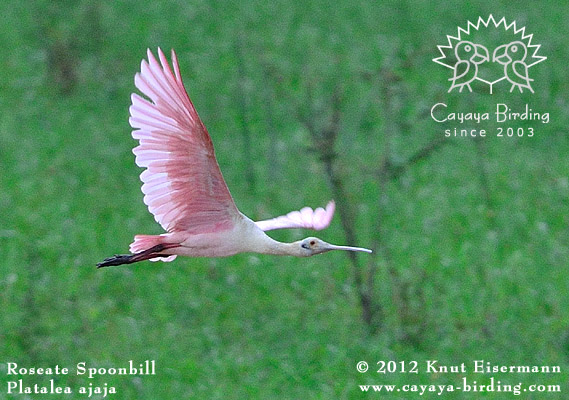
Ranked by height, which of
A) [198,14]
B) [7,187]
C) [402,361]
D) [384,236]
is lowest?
[402,361]

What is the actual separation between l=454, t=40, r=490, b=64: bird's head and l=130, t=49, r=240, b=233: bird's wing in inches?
278

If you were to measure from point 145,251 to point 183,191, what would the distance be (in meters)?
0.28

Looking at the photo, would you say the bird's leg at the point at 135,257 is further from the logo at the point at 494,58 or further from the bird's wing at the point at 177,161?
the logo at the point at 494,58

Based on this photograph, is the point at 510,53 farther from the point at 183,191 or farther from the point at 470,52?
the point at 183,191

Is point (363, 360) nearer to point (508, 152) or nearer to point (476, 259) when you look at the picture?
point (476, 259)

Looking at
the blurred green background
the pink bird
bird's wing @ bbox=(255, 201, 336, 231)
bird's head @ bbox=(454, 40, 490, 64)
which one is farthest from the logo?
the pink bird

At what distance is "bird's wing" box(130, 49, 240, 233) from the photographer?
4.50 metres

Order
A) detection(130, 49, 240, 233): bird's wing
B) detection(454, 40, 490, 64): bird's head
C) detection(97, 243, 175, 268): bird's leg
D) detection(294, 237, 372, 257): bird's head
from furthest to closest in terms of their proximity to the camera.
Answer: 1. detection(454, 40, 490, 64): bird's head
2. detection(294, 237, 372, 257): bird's head
3. detection(97, 243, 175, 268): bird's leg
4. detection(130, 49, 240, 233): bird's wing

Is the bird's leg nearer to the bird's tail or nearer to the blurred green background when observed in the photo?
the bird's tail

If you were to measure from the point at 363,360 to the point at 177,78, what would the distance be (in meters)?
3.80

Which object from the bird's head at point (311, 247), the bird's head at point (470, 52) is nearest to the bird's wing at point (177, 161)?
the bird's head at point (311, 247)

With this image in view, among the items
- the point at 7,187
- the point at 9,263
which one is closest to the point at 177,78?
the point at 9,263

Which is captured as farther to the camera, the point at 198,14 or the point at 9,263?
the point at 198,14

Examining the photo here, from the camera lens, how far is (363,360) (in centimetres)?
772
